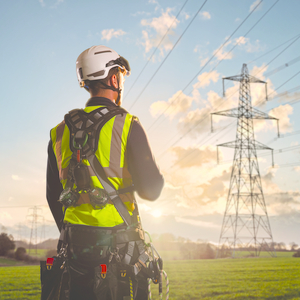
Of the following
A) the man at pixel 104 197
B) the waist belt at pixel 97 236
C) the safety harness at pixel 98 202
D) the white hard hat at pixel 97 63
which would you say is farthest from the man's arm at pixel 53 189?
the white hard hat at pixel 97 63

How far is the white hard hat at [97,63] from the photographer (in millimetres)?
3088

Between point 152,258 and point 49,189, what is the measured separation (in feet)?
4.09

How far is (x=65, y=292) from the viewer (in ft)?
8.24

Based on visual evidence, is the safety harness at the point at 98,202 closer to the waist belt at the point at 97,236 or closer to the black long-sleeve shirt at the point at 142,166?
the waist belt at the point at 97,236

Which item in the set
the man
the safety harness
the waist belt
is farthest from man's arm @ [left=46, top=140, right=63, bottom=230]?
the waist belt

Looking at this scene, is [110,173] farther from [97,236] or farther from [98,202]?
[97,236]

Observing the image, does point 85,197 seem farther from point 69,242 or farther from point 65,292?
point 65,292

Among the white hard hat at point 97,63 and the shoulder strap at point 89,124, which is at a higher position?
the white hard hat at point 97,63

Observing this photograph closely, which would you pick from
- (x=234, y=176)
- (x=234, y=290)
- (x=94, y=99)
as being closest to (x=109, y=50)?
(x=94, y=99)

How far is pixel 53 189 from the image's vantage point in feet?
10.4

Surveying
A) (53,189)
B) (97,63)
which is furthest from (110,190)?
(97,63)

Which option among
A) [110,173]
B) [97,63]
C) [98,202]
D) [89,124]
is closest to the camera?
[98,202]

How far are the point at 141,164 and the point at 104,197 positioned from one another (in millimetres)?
415

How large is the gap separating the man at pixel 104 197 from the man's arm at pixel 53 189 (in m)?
0.25
